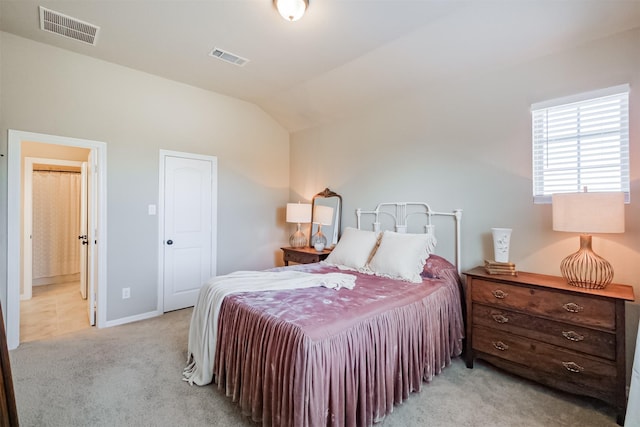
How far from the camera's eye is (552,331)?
204 centimetres

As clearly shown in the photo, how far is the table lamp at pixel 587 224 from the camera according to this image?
1.86 meters

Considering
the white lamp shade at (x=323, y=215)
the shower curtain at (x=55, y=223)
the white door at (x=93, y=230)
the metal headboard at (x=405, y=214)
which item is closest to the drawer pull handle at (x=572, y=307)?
the metal headboard at (x=405, y=214)

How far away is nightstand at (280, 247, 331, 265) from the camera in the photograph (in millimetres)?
3764

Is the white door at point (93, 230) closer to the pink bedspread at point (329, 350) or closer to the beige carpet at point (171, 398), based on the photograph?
the beige carpet at point (171, 398)

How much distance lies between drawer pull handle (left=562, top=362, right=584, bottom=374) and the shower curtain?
6571 mm

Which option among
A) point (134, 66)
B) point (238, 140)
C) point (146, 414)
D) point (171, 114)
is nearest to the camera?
point (146, 414)

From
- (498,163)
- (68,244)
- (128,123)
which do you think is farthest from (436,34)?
(68,244)

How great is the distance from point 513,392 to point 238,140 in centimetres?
414

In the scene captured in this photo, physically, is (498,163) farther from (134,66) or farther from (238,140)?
(134,66)

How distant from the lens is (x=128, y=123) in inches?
134

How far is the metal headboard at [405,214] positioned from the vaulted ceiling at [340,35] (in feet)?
4.25

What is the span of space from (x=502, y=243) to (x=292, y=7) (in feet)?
8.10

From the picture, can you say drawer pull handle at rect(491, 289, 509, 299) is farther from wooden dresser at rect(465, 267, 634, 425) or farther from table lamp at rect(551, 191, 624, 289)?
table lamp at rect(551, 191, 624, 289)

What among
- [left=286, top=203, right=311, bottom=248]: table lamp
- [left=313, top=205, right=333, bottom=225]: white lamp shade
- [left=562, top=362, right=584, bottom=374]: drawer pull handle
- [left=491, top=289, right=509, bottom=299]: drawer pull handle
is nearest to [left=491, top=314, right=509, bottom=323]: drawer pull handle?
[left=491, top=289, right=509, bottom=299]: drawer pull handle
